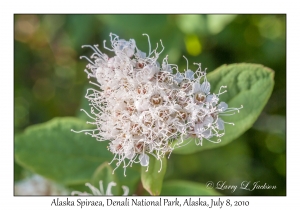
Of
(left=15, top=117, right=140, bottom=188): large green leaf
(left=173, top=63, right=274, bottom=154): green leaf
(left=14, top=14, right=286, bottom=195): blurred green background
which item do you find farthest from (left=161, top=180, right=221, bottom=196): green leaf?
(left=14, top=14, right=286, bottom=195): blurred green background

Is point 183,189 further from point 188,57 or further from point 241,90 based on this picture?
point 188,57

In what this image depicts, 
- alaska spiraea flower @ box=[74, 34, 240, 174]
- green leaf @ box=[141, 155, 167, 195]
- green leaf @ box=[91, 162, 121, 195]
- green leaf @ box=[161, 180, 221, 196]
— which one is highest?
alaska spiraea flower @ box=[74, 34, 240, 174]

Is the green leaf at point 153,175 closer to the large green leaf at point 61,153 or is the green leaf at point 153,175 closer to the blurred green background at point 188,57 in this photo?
the large green leaf at point 61,153

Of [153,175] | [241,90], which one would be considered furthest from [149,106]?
[241,90]

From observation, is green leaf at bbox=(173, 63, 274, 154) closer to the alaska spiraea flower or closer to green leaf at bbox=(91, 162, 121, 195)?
the alaska spiraea flower

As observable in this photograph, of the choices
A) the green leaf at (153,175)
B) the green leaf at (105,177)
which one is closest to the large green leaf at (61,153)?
the green leaf at (105,177)

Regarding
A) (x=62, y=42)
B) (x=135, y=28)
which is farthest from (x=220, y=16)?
(x=62, y=42)
